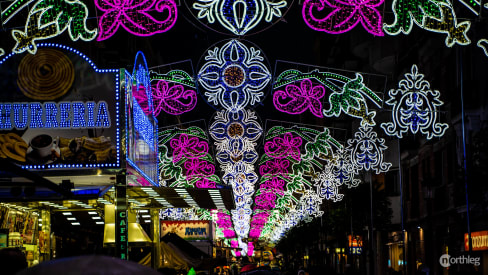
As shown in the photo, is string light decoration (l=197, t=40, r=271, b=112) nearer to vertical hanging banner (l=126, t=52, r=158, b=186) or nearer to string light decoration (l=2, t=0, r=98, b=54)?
vertical hanging banner (l=126, t=52, r=158, b=186)

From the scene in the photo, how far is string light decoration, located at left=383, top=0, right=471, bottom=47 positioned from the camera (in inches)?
581

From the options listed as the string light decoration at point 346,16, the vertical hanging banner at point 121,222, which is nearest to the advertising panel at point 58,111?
the vertical hanging banner at point 121,222

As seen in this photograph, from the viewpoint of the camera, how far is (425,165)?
41.4 meters

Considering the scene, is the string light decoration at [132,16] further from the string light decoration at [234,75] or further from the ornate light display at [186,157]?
the ornate light display at [186,157]

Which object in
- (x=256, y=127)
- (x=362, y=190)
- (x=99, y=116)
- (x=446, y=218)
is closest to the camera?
(x=99, y=116)

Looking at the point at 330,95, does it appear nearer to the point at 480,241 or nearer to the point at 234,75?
the point at 234,75

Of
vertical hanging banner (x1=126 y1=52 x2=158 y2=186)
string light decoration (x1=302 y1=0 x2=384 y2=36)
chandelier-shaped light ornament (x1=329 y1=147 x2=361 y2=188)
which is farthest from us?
chandelier-shaped light ornament (x1=329 y1=147 x2=361 y2=188)

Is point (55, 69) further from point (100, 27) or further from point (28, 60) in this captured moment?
point (100, 27)

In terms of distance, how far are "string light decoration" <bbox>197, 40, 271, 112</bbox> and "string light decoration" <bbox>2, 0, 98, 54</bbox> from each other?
161 inches

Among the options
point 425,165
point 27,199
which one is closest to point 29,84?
point 27,199

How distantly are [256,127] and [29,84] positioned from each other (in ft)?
43.0

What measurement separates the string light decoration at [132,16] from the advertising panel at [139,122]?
1.62m

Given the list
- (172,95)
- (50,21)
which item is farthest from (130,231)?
(50,21)

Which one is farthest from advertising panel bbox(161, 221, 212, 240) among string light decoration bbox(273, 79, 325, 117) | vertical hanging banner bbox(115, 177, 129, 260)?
vertical hanging banner bbox(115, 177, 129, 260)
